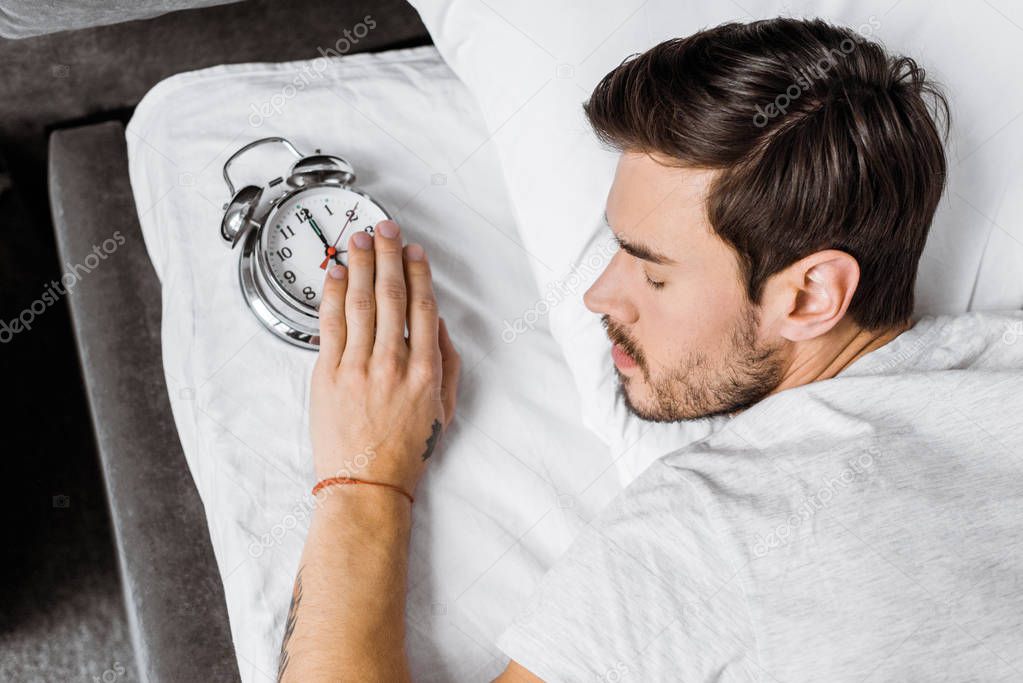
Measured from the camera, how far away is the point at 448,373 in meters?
0.96

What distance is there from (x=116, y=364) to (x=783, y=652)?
2.62 feet

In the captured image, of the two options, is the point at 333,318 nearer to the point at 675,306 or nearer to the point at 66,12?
the point at 675,306

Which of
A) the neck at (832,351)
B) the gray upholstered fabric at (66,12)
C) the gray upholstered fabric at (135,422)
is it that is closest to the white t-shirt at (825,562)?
the neck at (832,351)

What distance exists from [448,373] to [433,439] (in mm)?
78

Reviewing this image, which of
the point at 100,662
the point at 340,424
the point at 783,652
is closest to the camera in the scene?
the point at 783,652

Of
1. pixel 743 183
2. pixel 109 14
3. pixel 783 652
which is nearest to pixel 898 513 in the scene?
pixel 783 652

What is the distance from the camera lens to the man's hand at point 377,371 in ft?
2.90

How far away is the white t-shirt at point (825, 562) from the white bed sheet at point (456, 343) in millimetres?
131

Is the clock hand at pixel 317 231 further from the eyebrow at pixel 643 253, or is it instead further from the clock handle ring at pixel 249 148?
the eyebrow at pixel 643 253

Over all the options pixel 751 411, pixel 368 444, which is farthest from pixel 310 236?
pixel 751 411

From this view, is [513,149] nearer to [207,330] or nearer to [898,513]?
[207,330]

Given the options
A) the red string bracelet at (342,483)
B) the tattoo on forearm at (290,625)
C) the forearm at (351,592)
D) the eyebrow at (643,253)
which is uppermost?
the eyebrow at (643,253)

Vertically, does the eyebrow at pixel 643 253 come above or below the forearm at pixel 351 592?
above

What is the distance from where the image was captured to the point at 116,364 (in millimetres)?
1072
